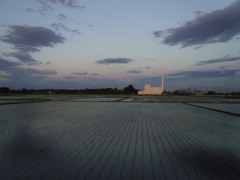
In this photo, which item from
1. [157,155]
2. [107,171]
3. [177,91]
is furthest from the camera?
[177,91]

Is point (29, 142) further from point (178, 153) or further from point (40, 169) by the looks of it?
point (178, 153)

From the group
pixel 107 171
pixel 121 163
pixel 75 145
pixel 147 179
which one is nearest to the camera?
pixel 147 179

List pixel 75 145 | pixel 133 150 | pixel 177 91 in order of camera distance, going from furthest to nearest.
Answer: pixel 177 91 → pixel 75 145 → pixel 133 150

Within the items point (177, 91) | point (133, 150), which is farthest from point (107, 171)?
point (177, 91)

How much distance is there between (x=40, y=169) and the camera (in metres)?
3.27

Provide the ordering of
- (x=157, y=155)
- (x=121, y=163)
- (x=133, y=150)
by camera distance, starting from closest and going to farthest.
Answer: (x=121, y=163), (x=157, y=155), (x=133, y=150)

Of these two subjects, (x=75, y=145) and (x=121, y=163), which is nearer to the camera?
(x=121, y=163)

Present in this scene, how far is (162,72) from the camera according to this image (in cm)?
7831

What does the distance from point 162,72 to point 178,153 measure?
77.0 m

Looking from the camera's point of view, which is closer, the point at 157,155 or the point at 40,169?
the point at 40,169

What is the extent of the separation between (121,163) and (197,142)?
2686 millimetres

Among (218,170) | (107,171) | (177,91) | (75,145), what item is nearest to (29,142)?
(75,145)

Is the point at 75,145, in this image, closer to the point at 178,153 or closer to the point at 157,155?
the point at 157,155

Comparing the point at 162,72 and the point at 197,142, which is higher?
the point at 162,72
